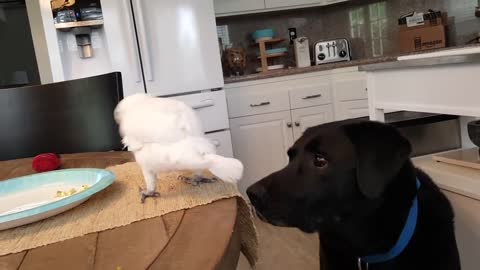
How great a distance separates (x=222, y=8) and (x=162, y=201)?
2.92 metres

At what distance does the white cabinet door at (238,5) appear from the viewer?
3.39 m

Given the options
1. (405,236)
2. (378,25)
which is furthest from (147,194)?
(378,25)

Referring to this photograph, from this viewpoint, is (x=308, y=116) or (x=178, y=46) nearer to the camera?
(x=178, y=46)

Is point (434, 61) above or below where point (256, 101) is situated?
above

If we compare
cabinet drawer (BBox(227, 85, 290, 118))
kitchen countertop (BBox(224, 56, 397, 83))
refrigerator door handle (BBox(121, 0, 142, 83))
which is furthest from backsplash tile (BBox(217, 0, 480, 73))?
refrigerator door handle (BBox(121, 0, 142, 83))

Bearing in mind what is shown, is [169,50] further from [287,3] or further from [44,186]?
[44,186]

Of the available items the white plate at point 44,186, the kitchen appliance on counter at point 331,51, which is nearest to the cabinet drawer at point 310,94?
the kitchen appliance on counter at point 331,51

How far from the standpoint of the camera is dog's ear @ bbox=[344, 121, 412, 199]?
0.84 meters

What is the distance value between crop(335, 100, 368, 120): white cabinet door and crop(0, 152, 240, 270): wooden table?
101 inches

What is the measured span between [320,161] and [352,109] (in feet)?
7.60

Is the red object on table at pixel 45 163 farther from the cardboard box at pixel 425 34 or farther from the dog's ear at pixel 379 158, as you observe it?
the cardboard box at pixel 425 34

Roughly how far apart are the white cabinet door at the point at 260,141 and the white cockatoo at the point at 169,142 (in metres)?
2.28

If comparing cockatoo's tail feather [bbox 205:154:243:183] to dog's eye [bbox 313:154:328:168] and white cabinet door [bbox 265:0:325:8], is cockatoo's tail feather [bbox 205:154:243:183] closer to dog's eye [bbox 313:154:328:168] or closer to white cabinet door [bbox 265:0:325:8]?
dog's eye [bbox 313:154:328:168]

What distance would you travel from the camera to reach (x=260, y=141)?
312 centimetres
